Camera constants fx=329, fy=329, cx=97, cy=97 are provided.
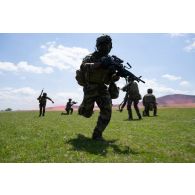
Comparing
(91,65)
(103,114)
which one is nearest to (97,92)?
(103,114)

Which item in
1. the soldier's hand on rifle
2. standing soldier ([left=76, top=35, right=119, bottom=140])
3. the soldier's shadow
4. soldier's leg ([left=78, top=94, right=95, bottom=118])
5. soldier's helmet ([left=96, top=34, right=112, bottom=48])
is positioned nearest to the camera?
the soldier's shadow

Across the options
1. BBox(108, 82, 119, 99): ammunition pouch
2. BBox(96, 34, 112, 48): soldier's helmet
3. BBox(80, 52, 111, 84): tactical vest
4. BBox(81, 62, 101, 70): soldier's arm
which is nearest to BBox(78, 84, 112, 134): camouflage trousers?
BBox(80, 52, 111, 84): tactical vest

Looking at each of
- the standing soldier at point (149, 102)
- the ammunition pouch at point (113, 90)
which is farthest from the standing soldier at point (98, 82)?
the standing soldier at point (149, 102)

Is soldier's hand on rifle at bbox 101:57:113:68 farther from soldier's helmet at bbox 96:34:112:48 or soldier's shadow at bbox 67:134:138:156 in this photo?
soldier's shadow at bbox 67:134:138:156

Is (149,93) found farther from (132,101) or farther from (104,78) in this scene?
(104,78)

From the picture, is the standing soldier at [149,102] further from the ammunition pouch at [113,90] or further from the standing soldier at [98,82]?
the standing soldier at [98,82]

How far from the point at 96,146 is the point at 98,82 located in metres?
2.60

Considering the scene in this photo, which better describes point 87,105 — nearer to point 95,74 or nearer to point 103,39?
point 95,74

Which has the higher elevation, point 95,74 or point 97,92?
point 95,74

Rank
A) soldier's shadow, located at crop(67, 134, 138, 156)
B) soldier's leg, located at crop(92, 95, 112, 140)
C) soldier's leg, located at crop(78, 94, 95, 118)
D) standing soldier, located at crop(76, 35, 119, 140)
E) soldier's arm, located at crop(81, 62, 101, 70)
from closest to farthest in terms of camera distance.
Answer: soldier's shadow, located at crop(67, 134, 138, 156) < soldier's arm, located at crop(81, 62, 101, 70) < standing soldier, located at crop(76, 35, 119, 140) < soldier's leg, located at crop(92, 95, 112, 140) < soldier's leg, located at crop(78, 94, 95, 118)

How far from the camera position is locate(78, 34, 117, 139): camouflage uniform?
1247 centimetres

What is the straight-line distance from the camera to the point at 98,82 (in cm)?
1267

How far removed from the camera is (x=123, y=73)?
39.9 feet

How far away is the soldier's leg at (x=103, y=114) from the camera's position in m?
12.7
